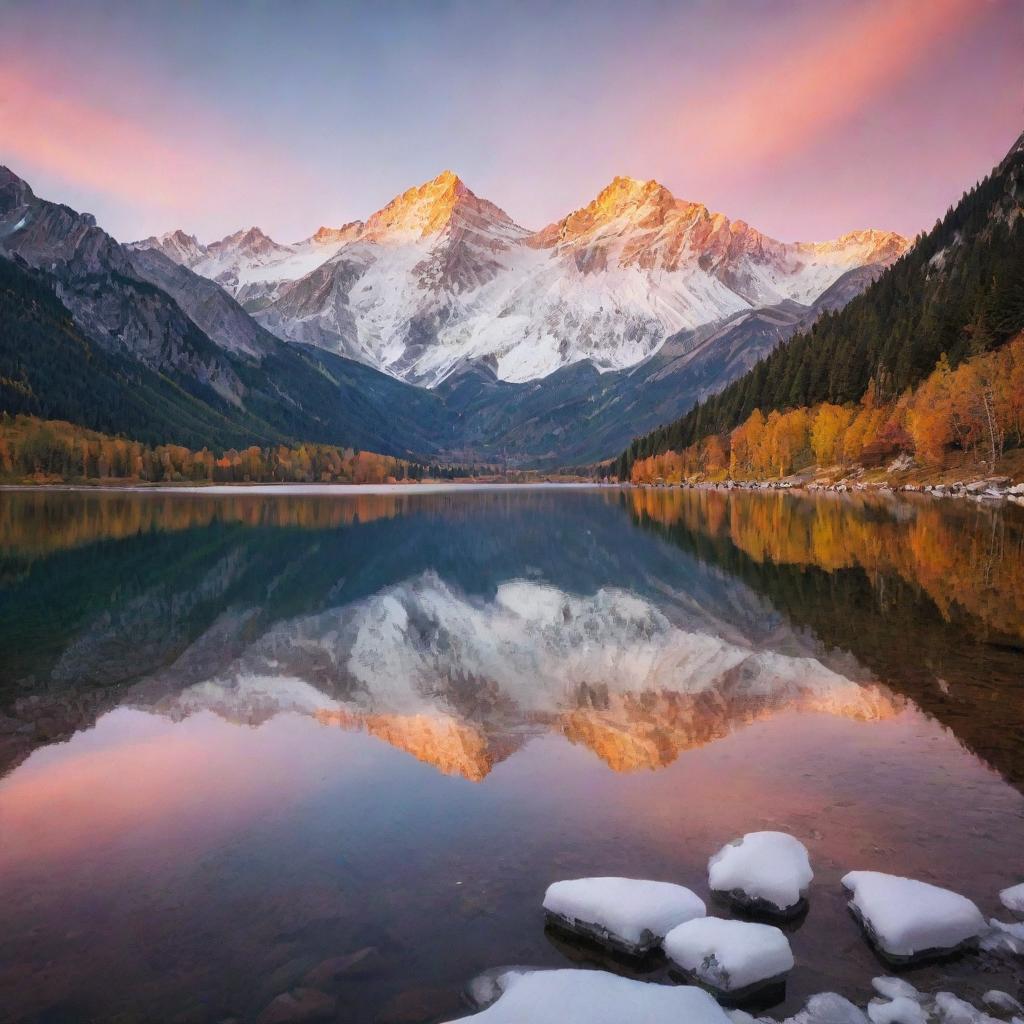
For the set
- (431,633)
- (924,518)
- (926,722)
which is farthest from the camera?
(924,518)

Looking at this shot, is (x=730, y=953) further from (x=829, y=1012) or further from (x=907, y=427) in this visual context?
(x=907, y=427)

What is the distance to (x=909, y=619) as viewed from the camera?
26578 millimetres

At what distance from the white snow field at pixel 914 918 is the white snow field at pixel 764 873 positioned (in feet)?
2.33

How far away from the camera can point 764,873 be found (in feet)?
31.6

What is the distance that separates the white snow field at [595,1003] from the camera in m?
7.23

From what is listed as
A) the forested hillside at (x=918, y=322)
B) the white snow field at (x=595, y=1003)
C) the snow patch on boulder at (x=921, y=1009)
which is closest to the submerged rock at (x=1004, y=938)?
the snow patch on boulder at (x=921, y=1009)

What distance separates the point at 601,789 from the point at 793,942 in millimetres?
5153

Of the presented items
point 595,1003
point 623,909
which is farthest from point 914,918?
point 595,1003

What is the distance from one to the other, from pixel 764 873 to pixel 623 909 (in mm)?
2012

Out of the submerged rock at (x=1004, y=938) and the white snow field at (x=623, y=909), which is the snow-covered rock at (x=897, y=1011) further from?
the white snow field at (x=623, y=909)

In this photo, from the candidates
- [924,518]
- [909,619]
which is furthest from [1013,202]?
[909,619]

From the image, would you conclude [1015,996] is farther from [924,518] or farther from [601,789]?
[924,518]

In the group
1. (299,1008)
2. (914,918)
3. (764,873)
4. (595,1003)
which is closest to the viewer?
(595,1003)

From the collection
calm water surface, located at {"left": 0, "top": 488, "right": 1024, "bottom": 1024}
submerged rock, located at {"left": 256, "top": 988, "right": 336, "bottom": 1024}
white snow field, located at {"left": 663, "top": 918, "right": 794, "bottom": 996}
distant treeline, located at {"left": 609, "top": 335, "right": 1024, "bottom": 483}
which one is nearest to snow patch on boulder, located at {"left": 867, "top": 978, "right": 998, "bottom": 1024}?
calm water surface, located at {"left": 0, "top": 488, "right": 1024, "bottom": 1024}
